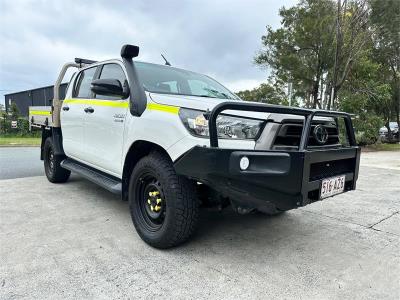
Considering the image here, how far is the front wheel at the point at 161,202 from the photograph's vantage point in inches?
112

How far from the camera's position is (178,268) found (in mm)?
2750

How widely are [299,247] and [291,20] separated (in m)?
17.2

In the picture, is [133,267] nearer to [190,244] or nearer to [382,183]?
[190,244]

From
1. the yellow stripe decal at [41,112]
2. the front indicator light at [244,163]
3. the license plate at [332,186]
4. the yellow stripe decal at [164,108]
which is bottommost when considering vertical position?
the license plate at [332,186]

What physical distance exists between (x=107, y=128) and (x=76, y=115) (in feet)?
3.61

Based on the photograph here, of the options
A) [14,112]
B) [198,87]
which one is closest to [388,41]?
[198,87]

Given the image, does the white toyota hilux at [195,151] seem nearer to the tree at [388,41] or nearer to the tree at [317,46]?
the tree at [317,46]

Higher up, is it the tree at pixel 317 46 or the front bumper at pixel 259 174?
the tree at pixel 317 46

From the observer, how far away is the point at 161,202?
3104 millimetres

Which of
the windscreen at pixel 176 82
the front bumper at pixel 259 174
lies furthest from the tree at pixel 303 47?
the front bumper at pixel 259 174

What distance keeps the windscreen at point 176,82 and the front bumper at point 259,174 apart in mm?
1213

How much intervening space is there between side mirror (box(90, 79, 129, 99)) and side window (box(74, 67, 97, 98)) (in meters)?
1.07

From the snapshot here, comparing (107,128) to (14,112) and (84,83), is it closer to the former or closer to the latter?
(84,83)

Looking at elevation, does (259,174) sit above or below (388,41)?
below
